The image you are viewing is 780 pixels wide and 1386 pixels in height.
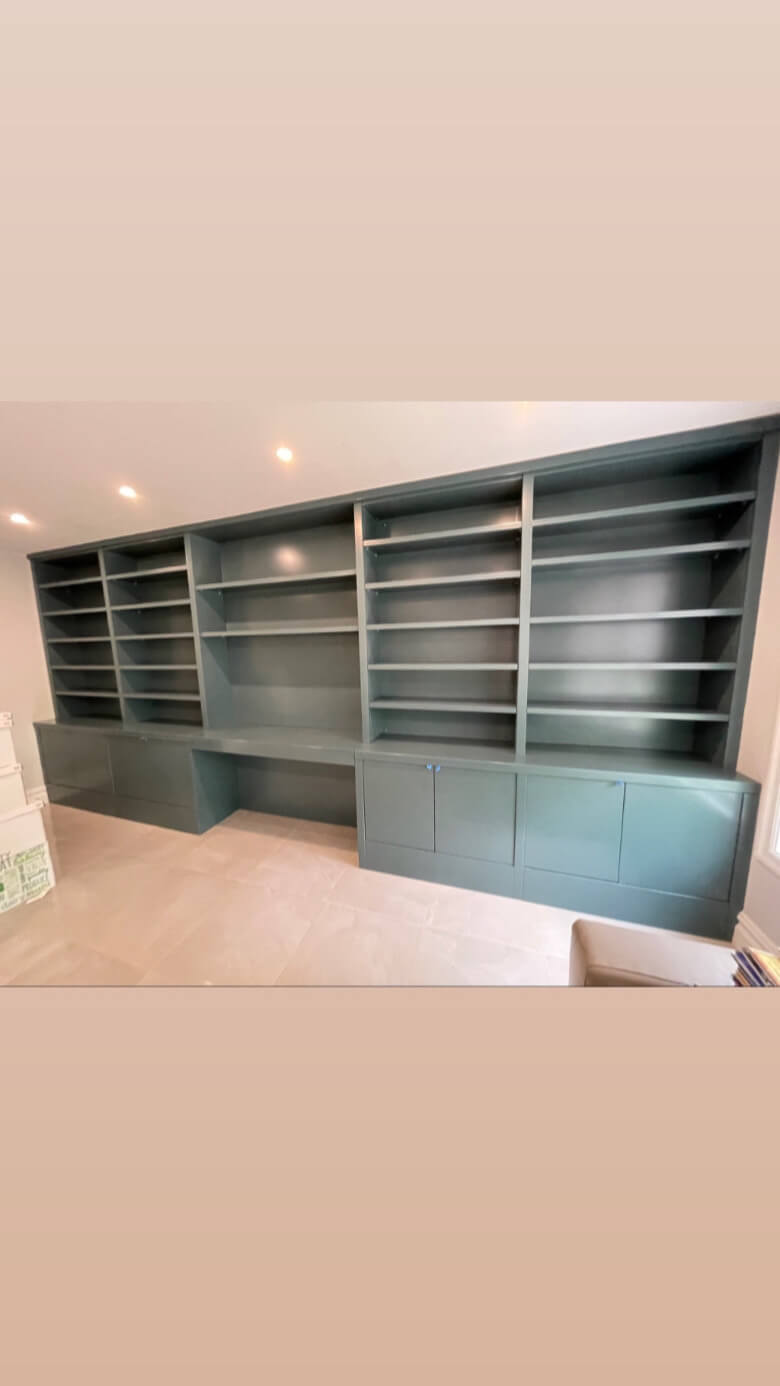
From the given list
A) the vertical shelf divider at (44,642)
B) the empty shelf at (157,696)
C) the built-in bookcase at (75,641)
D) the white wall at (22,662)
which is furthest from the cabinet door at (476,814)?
the white wall at (22,662)

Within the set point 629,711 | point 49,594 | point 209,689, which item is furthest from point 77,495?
point 629,711

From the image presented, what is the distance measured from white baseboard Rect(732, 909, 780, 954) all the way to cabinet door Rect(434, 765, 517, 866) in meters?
1.02

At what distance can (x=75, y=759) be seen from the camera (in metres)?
3.35

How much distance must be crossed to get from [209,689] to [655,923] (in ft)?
10.6

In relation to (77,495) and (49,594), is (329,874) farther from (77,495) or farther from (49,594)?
(49,594)

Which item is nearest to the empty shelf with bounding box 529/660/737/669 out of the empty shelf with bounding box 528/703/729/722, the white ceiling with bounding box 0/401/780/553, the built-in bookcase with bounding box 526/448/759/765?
the built-in bookcase with bounding box 526/448/759/765

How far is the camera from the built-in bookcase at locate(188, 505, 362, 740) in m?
2.67

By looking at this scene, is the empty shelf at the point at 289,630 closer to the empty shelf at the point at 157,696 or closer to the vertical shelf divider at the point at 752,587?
the empty shelf at the point at 157,696

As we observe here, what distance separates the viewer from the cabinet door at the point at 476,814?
204 centimetres

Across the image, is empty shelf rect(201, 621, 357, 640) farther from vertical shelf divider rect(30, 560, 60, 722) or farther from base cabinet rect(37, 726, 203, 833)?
vertical shelf divider rect(30, 560, 60, 722)

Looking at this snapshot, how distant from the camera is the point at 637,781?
1.82 metres

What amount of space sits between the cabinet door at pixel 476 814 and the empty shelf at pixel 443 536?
1322mm

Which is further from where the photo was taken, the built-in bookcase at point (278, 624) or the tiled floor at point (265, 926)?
the built-in bookcase at point (278, 624)

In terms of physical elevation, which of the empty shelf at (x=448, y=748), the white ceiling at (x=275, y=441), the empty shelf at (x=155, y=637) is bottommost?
the empty shelf at (x=448, y=748)
